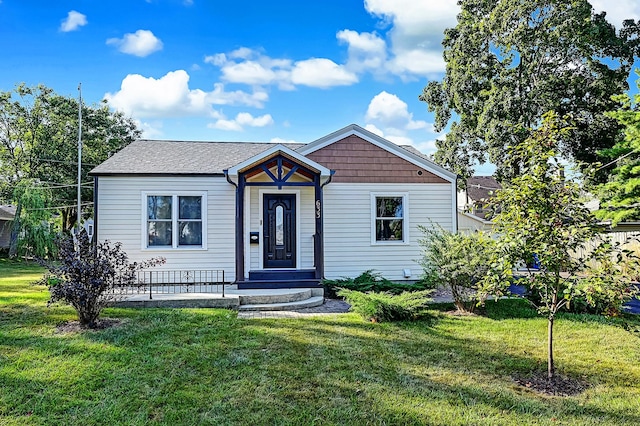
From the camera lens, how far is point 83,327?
622cm

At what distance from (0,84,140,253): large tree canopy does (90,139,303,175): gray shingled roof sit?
20653 mm

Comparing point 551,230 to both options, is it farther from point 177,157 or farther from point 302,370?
point 177,157

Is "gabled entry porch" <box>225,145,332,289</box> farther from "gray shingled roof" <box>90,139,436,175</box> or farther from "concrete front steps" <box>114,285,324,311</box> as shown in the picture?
"gray shingled roof" <box>90,139,436,175</box>

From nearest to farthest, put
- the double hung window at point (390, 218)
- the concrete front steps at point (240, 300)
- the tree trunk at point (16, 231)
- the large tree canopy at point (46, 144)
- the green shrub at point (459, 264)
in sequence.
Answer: the green shrub at point (459, 264) → the concrete front steps at point (240, 300) → the double hung window at point (390, 218) → the tree trunk at point (16, 231) → the large tree canopy at point (46, 144)

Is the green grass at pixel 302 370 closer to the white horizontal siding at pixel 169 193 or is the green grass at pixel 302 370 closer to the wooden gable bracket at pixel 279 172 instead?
the white horizontal siding at pixel 169 193

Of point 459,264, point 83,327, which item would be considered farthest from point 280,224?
point 83,327

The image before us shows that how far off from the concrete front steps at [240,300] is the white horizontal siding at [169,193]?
1.33 metres

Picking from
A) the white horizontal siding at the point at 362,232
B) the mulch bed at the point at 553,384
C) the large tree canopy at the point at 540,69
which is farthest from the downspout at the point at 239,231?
the large tree canopy at the point at 540,69

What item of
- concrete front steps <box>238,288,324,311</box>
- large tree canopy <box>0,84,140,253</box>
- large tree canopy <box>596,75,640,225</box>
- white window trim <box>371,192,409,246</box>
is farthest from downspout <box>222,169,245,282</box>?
large tree canopy <box>0,84,140,253</box>

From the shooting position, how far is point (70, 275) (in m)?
6.15

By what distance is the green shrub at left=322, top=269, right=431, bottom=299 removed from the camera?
31.2 ft

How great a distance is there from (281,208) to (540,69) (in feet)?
48.3

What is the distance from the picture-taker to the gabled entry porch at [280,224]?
9.68 m

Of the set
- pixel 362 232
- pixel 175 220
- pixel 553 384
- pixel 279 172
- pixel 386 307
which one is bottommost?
pixel 553 384
